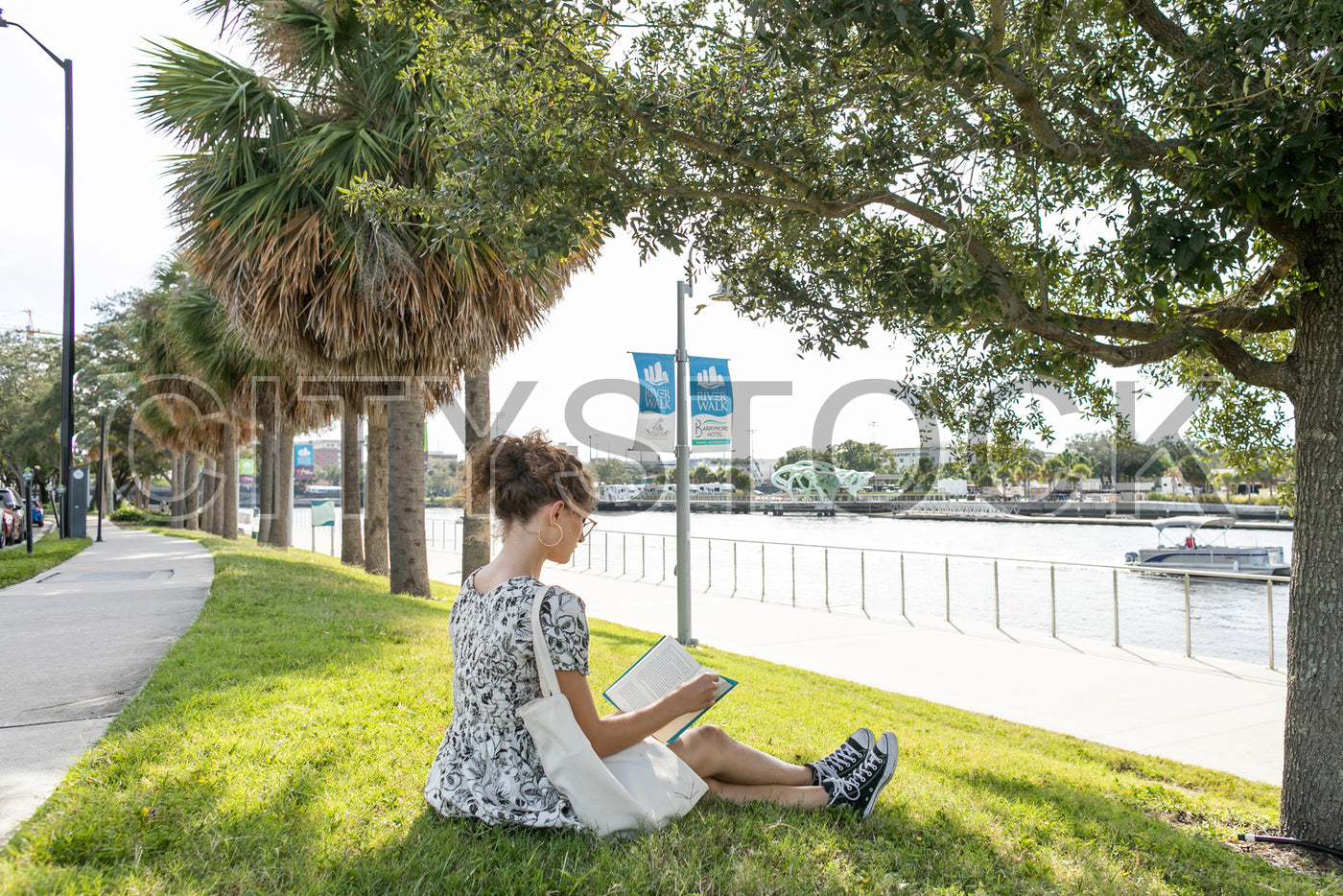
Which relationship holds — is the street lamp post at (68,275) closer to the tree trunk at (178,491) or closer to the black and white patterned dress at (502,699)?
the black and white patterned dress at (502,699)

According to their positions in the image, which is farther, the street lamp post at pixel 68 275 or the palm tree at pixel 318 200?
the street lamp post at pixel 68 275

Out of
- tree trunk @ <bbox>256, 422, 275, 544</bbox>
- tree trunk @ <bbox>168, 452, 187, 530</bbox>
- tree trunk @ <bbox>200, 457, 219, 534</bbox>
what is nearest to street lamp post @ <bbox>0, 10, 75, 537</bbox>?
tree trunk @ <bbox>256, 422, 275, 544</bbox>

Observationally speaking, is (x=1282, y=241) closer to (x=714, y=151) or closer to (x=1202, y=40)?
Answer: (x=1202, y=40)

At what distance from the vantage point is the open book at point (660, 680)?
2.79 meters

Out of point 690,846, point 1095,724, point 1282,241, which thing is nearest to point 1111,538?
point 1095,724

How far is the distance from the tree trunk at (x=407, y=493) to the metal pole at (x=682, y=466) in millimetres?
3399

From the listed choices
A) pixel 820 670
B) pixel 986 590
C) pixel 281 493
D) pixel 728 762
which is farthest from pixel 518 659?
pixel 281 493

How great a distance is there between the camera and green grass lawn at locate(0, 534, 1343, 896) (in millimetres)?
2365

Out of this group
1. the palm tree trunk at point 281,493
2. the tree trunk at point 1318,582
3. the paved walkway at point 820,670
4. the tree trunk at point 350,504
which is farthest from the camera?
the palm tree trunk at point 281,493

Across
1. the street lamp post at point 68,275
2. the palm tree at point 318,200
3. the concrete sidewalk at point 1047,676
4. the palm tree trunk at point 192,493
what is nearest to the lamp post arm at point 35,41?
the street lamp post at point 68,275

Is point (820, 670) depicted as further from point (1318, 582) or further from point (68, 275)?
point (68, 275)

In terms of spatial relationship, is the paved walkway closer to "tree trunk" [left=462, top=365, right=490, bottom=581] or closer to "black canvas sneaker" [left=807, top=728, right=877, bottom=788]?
"tree trunk" [left=462, top=365, right=490, bottom=581]

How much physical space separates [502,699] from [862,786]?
146 centimetres

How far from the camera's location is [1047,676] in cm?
852
